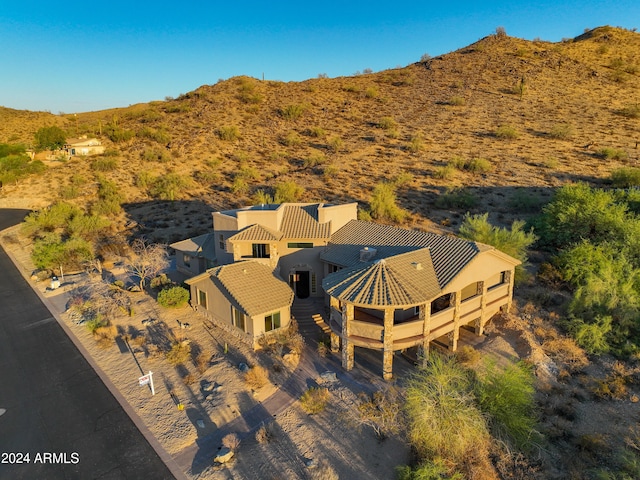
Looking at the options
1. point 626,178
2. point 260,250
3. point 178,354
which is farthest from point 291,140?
point 178,354

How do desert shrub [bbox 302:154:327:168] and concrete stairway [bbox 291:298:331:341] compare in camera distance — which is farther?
desert shrub [bbox 302:154:327:168]

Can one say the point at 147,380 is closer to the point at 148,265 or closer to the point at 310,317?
the point at 310,317

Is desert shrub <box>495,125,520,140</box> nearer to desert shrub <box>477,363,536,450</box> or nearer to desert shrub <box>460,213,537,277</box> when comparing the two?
desert shrub <box>460,213,537,277</box>

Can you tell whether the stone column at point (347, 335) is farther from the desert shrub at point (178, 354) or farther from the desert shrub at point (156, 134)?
the desert shrub at point (156, 134)

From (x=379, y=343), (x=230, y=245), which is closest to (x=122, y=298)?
(x=230, y=245)

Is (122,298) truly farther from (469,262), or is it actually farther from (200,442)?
(469,262)

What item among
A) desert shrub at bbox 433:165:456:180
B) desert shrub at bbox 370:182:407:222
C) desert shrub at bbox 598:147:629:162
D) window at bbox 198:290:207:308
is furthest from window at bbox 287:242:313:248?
desert shrub at bbox 598:147:629:162

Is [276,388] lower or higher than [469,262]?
lower
